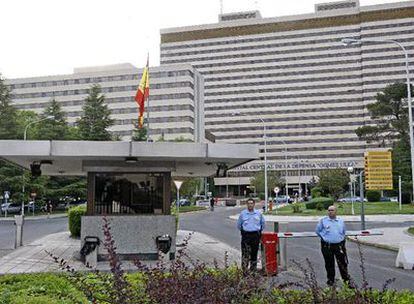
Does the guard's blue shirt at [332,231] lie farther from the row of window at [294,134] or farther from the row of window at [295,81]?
the row of window at [295,81]

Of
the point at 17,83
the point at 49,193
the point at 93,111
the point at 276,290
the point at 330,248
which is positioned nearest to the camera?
the point at 276,290

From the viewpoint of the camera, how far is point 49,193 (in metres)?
52.9

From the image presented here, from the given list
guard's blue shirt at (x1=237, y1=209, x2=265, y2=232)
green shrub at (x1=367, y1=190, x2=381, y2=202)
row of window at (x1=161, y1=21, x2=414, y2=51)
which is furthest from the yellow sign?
row of window at (x1=161, y1=21, x2=414, y2=51)

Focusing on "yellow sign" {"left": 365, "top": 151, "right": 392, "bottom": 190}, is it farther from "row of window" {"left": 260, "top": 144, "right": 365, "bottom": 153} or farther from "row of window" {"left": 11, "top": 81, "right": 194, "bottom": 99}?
"row of window" {"left": 260, "top": 144, "right": 365, "bottom": 153}

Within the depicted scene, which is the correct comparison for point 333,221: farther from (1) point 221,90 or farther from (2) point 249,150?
(1) point 221,90

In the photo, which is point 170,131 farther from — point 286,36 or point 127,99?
point 286,36

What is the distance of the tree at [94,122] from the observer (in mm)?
61781

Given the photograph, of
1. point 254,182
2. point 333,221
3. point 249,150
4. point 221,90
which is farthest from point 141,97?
point 221,90

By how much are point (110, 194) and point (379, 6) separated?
121877mm

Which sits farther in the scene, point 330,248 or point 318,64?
point 318,64

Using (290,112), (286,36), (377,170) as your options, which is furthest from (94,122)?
(286,36)

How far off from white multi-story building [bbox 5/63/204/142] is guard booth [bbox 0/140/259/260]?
82408mm

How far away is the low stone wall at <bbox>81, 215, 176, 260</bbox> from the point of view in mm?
13789

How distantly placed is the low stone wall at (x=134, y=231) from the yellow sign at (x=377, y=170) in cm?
1563
